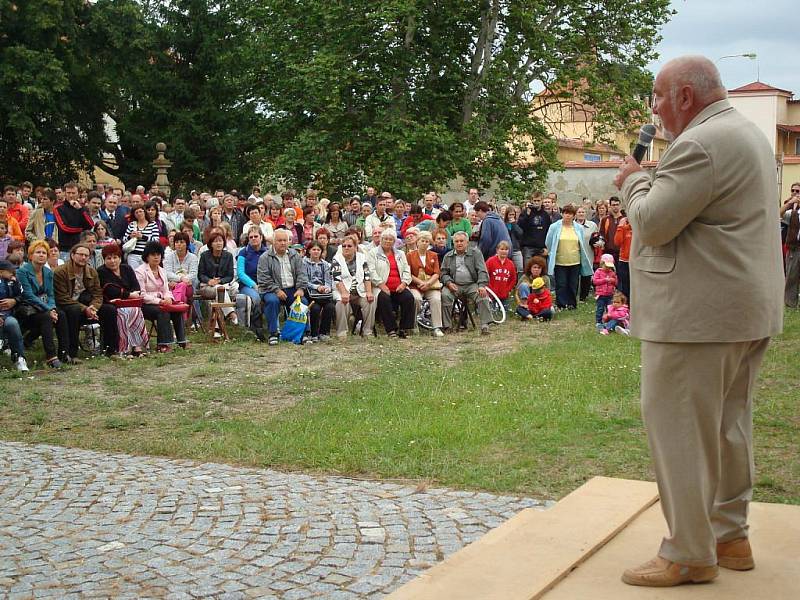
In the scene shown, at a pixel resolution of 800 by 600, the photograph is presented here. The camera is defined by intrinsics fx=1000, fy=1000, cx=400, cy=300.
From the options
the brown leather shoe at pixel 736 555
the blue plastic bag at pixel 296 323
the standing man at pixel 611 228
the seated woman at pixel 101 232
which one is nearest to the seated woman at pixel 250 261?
the blue plastic bag at pixel 296 323

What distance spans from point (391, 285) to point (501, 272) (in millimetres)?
1981

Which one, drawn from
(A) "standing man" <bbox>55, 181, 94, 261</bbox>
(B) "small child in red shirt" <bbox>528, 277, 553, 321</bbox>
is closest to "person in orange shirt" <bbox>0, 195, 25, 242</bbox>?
(A) "standing man" <bbox>55, 181, 94, 261</bbox>

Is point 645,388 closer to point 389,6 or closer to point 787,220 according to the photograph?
point 787,220

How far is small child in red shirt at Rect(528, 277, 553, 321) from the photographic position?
15703mm

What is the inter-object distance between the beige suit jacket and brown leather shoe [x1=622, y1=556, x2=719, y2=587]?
0.83m

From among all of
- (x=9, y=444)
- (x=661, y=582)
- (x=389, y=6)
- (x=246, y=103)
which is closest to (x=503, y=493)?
(x=661, y=582)

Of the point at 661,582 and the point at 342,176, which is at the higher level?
the point at 342,176

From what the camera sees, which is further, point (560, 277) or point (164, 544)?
point (560, 277)

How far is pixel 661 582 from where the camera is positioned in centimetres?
364

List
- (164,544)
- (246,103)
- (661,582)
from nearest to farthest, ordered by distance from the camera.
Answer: (661,582)
(164,544)
(246,103)

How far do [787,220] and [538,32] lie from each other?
12736 millimetres

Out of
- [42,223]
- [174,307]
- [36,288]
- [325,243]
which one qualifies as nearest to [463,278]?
[325,243]

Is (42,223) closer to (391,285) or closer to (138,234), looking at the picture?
(138,234)

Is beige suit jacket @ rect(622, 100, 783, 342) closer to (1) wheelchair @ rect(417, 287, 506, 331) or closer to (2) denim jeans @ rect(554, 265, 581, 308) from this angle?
(1) wheelchair @ rect(417, 287, 506, 331)
